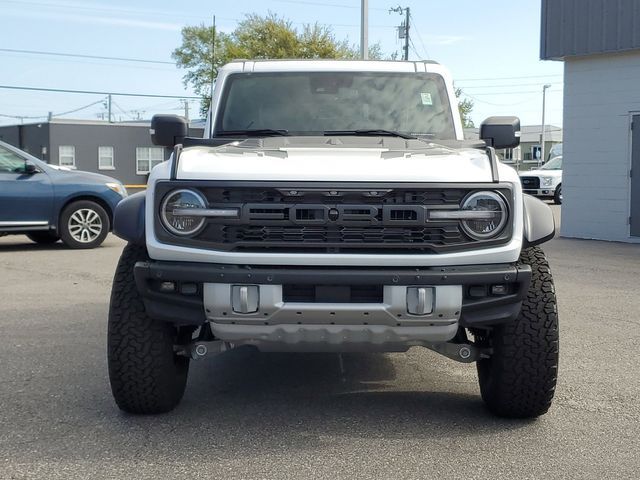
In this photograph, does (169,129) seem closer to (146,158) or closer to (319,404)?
(319,404)

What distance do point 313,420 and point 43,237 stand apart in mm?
10664

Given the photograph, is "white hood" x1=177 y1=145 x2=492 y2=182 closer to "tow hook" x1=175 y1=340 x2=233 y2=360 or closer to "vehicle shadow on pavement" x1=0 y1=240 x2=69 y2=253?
"tow hook" x1=175 y1=340 x2=233 y2=360

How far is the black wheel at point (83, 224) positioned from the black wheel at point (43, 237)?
3.14 feet

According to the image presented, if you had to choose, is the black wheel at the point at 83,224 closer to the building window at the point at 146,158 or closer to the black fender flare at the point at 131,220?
the black fender flare at the point at 131,220

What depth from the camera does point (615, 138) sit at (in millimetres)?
15133

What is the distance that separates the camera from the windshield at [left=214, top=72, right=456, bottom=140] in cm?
553

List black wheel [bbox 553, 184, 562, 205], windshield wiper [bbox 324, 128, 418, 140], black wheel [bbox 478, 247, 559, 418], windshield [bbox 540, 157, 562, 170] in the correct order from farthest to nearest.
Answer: windshield [bbox 540, 157, 562, 170] → black wheel [bbox 553, 184, 562, 205] → windshield wiper [bbox 324, 128, 418, 140] → black wheel [bbox 478, 247, 559, 418]

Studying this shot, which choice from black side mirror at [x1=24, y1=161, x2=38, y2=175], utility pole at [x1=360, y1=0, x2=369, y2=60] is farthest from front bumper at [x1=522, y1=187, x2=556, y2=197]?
black side mirror at [x1=24, y1=161, x2=38, y2=175]

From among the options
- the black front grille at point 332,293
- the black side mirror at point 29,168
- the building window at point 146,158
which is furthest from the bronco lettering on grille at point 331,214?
the building window at point 146,158

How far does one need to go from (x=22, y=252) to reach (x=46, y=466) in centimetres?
971

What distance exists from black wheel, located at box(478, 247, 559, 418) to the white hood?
65cm

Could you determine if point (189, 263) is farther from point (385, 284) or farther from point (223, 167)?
point (385, 284)

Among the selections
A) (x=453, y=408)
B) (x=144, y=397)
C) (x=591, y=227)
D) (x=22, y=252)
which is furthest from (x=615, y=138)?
(x=144, y=397)

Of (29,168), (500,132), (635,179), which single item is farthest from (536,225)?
(635,179)
